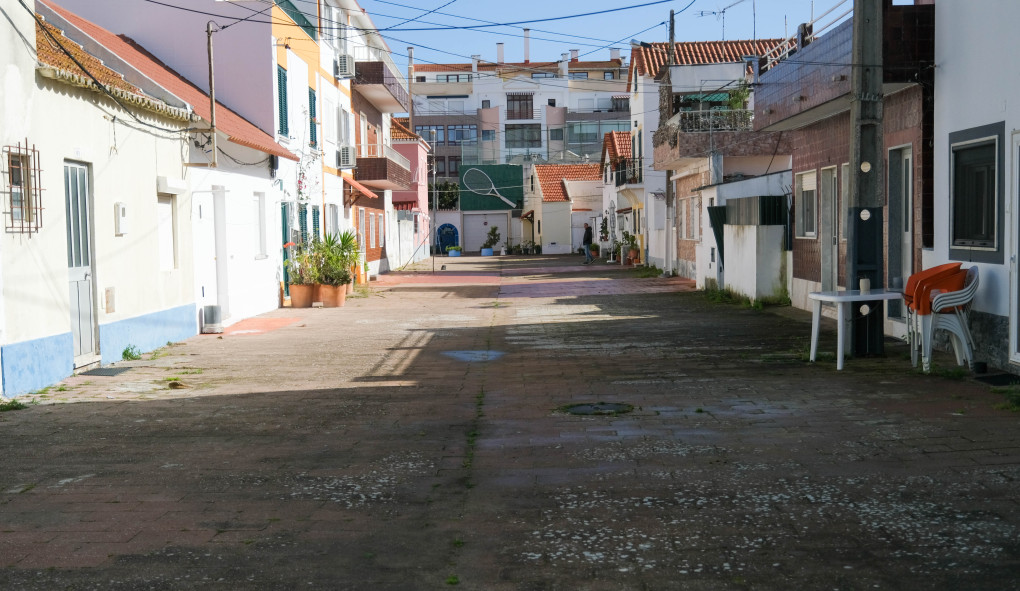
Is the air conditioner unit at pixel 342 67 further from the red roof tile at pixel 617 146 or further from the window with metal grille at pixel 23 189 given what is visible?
the red roof tile at pixel 617 146

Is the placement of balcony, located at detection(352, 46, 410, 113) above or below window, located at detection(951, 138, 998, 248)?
above

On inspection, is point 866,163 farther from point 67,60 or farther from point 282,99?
point 282,99

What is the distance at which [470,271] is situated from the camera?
37750 mm

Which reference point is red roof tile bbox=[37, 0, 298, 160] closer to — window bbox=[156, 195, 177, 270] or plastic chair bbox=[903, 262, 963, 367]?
window bbox=[156, 195, 177, 270]

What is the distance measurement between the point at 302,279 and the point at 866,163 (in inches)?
520

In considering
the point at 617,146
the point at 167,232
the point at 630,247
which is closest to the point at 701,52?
the point at 630,247

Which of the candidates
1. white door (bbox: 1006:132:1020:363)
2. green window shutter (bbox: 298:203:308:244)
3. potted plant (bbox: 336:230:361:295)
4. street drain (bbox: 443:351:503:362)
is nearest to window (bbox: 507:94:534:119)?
green window shutter (bbox: 298:203:308:244)

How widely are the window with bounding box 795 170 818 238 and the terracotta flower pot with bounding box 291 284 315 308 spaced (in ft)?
32.4

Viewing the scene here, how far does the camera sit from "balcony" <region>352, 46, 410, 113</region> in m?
30.6

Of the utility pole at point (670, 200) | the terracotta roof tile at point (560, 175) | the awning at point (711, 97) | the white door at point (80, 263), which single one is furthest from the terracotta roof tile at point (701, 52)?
the white door at point (80, 263)

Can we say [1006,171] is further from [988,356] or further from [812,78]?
[812,78]

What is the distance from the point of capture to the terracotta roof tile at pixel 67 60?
10.7 meters

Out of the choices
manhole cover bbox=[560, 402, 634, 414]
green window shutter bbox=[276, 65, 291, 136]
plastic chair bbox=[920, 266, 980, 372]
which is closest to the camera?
manhole cover bbox=[560, 402, 634, 414]

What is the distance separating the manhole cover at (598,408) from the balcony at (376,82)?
21.9 meters
